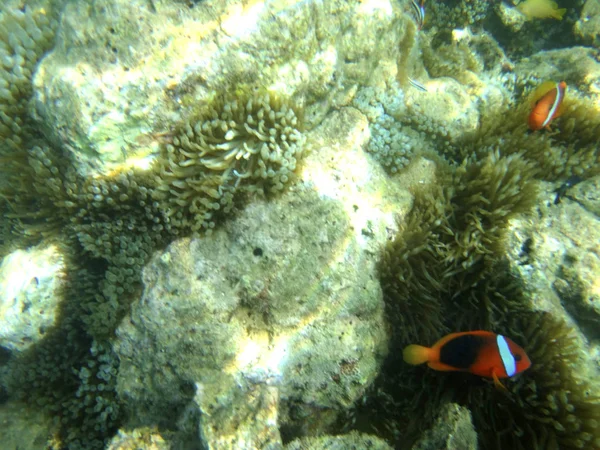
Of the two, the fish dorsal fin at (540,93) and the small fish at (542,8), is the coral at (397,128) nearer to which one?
the fish dorsal fin at (540,93)

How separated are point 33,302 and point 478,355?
451 cm

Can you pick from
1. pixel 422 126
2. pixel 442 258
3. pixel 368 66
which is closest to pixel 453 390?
pixel 442 258

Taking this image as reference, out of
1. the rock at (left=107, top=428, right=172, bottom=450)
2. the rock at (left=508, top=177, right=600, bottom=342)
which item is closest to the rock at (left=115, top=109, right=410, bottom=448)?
the rock at (left=107, top=428, right=172, bottom=450)

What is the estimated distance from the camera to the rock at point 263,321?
10.2 feet

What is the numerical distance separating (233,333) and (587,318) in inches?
150

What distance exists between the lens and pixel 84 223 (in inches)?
143

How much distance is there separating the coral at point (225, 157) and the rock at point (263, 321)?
0.22 m

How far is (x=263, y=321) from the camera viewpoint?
10.8 ft

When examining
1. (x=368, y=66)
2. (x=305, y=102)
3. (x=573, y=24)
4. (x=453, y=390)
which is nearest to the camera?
(x=453, y=390)

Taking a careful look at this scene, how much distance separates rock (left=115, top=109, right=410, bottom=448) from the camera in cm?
312

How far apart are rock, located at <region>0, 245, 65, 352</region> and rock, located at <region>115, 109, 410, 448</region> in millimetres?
1195

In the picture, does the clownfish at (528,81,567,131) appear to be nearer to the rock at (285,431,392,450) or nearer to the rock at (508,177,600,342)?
the rock at (508,177,600,342)

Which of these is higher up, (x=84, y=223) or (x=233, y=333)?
(x=84, y=223)

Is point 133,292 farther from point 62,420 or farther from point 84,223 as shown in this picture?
point 62,420
